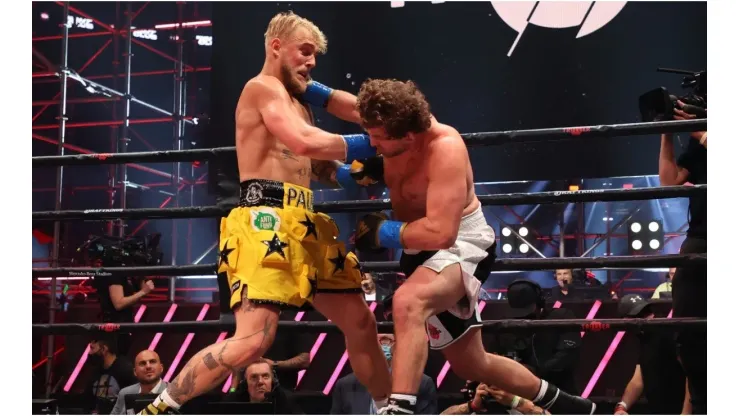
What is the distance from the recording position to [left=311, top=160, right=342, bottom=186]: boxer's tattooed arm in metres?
3.11

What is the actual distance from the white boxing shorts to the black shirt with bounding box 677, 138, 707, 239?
1.10 meters

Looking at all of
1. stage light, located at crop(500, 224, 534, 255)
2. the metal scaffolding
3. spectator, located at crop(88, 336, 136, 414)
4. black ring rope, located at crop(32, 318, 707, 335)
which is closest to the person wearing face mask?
black ring rope, located at crop(32, 318, 707, 335)

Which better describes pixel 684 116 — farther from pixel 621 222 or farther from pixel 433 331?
pixel 621 222

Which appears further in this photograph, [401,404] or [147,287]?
[147,287]

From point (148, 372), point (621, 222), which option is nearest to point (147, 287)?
point (148, 372)

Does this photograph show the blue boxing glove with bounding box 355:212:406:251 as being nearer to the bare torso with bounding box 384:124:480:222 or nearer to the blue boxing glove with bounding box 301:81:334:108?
the bare torso with bounding box 384:124:480:222

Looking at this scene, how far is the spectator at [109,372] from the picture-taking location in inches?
198

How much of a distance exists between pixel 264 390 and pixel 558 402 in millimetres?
1656

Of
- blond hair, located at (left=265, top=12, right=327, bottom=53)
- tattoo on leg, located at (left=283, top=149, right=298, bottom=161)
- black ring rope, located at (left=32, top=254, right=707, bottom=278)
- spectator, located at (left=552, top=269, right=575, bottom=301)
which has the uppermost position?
blond hair, located at (left=265, top=12, right=327, bottom=53)

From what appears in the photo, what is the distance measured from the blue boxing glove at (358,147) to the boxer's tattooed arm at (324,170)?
40cm

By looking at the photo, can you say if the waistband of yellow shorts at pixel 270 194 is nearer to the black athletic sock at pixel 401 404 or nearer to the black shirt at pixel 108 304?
the black athletic sock at pixel 401 404

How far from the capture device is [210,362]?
103 inches

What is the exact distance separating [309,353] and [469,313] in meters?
2.37
